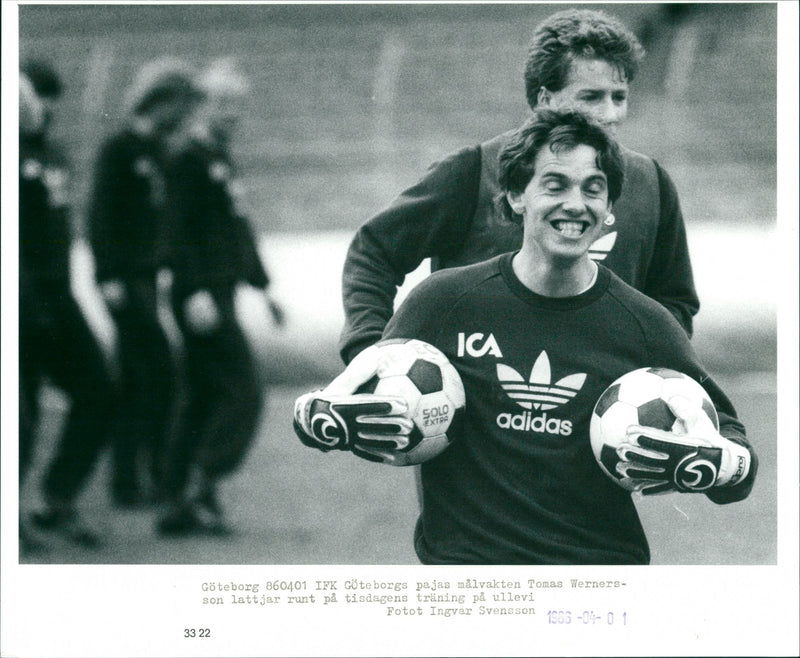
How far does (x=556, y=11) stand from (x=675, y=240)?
103 centimetres

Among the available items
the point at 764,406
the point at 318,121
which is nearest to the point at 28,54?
the point at 318,121

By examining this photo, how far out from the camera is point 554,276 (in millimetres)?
3285

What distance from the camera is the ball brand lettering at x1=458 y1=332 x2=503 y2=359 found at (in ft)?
10.9

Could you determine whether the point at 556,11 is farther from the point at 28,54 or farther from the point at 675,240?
the point at 28,54

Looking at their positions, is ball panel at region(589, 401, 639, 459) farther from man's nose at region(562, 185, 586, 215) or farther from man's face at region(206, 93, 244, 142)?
man's face at region(206, 93, 244, 142)

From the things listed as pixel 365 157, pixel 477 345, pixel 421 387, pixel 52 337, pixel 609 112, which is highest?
pixel 365 157

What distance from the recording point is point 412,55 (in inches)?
216

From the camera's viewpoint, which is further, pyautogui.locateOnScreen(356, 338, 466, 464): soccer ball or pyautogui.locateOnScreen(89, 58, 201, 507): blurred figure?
pyautogui.locateOnScreen(89, 58, 201, 507): blurred figure

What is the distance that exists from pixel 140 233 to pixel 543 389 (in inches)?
97.4

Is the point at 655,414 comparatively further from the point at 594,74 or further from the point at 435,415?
the point at 594,74

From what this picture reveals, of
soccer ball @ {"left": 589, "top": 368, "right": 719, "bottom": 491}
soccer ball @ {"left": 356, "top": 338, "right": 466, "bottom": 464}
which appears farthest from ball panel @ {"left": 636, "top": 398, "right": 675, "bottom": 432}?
soccer ball @ {"left": 356, "top": 338, "right": 466, "bottom": 464}

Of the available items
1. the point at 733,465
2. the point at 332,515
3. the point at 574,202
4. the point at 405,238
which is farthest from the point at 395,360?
the point at 332,515

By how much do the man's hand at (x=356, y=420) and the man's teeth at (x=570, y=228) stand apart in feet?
2.02

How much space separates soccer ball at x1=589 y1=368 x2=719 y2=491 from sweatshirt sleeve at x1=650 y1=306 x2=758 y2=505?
73mm
